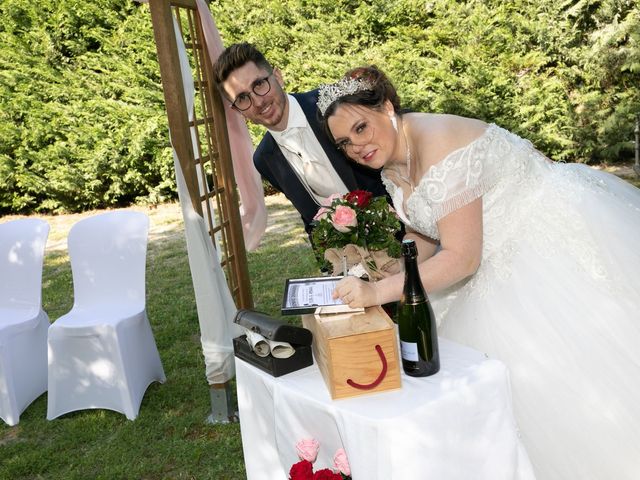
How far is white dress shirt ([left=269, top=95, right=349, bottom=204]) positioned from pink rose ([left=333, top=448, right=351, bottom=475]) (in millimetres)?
1725

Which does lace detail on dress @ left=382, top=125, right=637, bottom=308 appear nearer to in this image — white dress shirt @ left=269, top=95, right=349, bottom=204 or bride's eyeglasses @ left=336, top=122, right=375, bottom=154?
bride's eyeglasses @ left=336, top=122, right=375, bottom=154

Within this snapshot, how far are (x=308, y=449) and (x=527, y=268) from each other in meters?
0.90

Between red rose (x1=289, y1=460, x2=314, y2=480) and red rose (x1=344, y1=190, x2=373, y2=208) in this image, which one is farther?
red rose (x1=344, y1=190, x2=373, y2=208)

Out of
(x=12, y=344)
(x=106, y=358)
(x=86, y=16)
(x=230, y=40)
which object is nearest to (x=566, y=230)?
(x=106, y=358)

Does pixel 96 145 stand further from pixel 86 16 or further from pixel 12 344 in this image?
pixel 12 344

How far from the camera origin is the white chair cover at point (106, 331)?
3.62 metres

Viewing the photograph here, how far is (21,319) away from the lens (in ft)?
12.9

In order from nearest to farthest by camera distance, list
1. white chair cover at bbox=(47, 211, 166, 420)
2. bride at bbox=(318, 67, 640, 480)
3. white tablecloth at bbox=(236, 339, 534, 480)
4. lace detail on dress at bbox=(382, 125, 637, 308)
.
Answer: white tablecloth at bbox=(236, 339, 534, 480), bride at bbox=(318, 67, 640, 480), lace detail on dress at bbox=(382, 125, 637, 308), white chair cover at bbox=(47, 211, 166, 420)

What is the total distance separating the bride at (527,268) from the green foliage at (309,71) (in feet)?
21.6

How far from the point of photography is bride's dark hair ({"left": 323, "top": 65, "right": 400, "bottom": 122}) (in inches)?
80.9

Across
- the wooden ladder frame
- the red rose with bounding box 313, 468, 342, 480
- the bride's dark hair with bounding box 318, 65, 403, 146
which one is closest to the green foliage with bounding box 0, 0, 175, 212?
the wooden ladder frame

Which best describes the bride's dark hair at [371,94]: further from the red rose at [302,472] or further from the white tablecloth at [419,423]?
the red rose at [302,472]

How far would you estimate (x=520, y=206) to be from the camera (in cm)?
219

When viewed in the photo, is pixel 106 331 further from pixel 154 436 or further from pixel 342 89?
pixel 342 89
